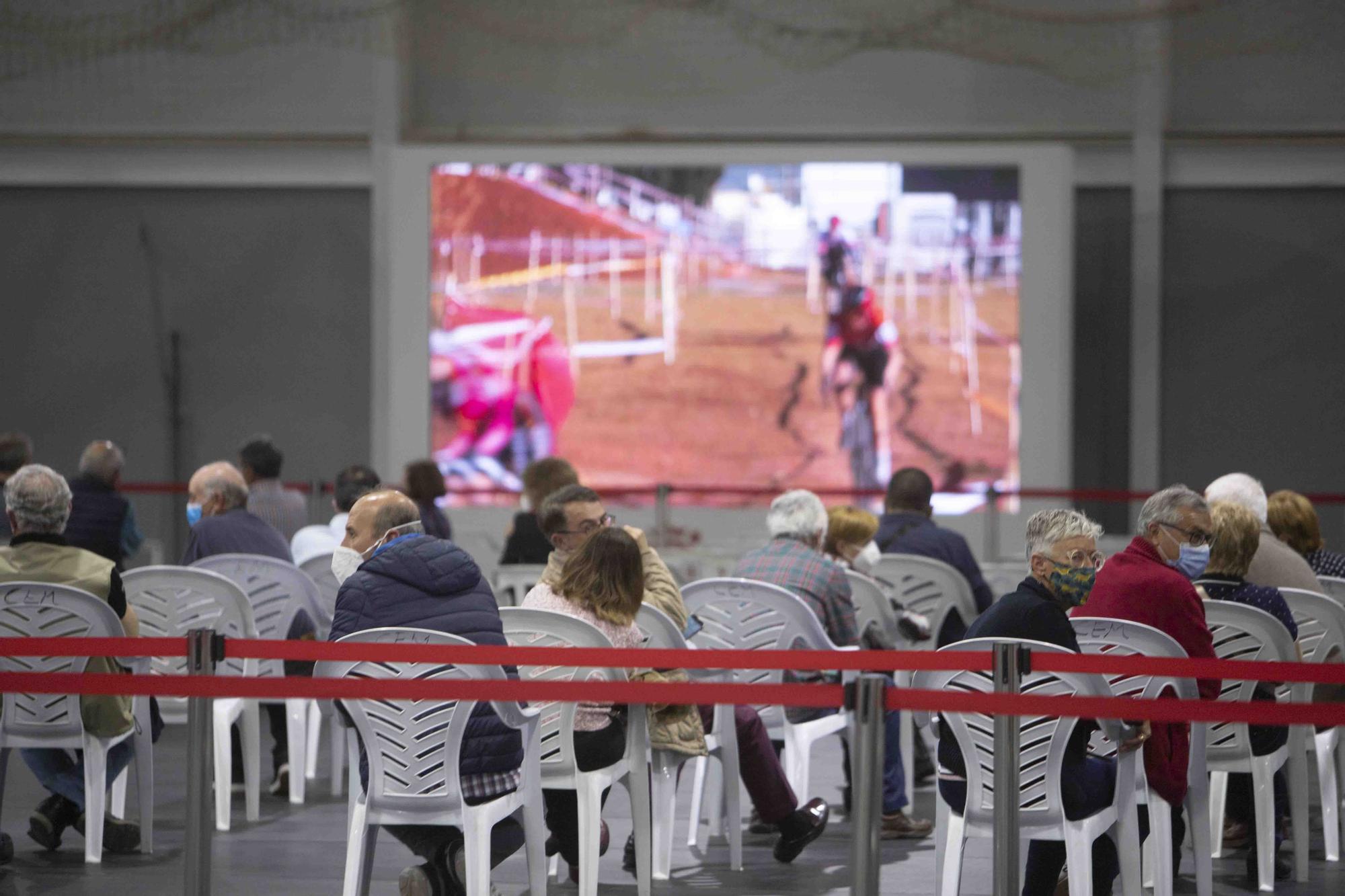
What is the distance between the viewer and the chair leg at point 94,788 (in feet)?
15.4

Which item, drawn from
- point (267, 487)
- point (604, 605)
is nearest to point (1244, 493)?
point (604, 605)

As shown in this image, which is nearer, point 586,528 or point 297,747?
point 586,528

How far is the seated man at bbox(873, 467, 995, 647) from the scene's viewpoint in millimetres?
5965

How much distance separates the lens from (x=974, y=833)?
3.81 m

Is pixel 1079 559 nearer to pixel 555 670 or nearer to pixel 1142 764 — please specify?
pixel 1142 764

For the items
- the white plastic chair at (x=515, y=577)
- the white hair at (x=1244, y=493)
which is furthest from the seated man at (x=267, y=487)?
the white hair at (x=1244, y=493)

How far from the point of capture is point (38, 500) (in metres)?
4.73

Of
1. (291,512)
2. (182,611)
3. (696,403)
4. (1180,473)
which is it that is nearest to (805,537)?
(182,611)

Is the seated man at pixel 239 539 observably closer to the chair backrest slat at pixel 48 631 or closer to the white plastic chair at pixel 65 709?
the white plastic chair at pixel 65 709

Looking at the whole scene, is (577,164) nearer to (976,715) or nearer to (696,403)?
(696,403)

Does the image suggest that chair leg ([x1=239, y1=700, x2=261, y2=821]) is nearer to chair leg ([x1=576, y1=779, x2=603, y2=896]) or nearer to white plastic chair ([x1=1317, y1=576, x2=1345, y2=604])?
chair leg ([x1=576, y1=779, x2=603, y2=896])

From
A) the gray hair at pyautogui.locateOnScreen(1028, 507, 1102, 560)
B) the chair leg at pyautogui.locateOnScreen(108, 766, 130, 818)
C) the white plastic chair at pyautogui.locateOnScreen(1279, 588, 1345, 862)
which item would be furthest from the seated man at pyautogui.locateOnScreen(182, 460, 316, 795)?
the white plastic chair at pyautogui.locateOnScreen(1279, 588, 1345, 862)

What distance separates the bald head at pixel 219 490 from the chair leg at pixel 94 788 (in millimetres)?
1413

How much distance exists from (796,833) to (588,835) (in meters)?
0.90
